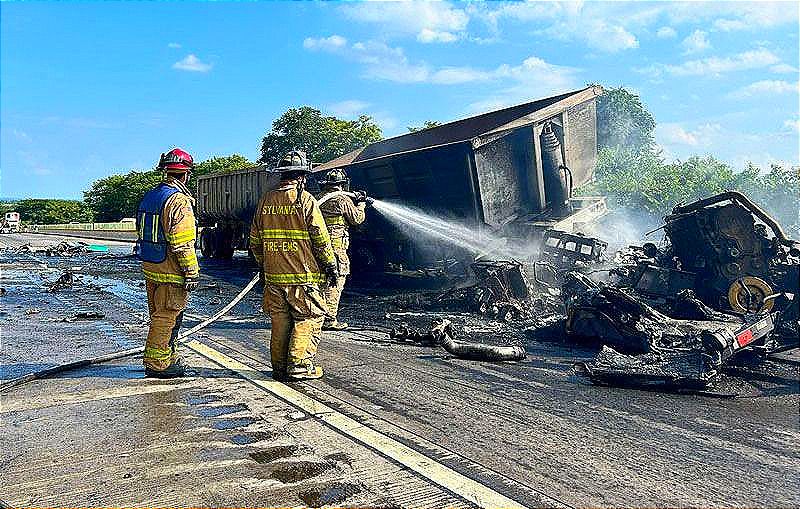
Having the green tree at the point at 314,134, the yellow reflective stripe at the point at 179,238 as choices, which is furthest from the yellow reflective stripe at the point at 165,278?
the green tree at the point at 314,134

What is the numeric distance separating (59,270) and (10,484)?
1576cm

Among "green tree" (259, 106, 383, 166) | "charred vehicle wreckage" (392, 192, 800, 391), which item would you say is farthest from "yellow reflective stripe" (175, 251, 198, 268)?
"green tree" (259, 106, 383, 166)

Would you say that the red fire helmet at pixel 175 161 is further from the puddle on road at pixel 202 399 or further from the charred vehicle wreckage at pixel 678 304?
the charred vehicle wreckage at pixel 678 304

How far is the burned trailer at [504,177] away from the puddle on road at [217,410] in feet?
20.0

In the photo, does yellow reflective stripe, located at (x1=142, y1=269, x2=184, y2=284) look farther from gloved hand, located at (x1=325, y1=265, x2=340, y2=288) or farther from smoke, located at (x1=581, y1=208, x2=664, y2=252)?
smoke, located at (x1=581, y1=208, x2=664, y2=252)

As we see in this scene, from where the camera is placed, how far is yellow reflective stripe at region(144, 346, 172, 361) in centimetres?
493

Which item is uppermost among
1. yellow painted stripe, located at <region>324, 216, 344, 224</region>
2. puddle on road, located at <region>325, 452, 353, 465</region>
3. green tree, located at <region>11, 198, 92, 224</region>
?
green tree, located at <region>11, 198, 92, 224</region>

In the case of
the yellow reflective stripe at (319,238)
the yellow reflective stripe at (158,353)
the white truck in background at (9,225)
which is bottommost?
the yellow reflective stripe at (158,353)

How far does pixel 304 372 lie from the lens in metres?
4.89

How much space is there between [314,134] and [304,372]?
40.2m

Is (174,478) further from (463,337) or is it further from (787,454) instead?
(463,337)

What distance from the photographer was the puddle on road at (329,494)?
9.03ft

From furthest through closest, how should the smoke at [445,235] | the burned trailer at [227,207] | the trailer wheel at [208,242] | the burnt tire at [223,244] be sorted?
the trailer wheel at [208,242]
the burnt tire at [223,244]
the burned trailer at [227,207]
the smoke at [445,235]

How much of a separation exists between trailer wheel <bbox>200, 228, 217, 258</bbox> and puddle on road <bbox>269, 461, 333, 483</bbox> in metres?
18.5
